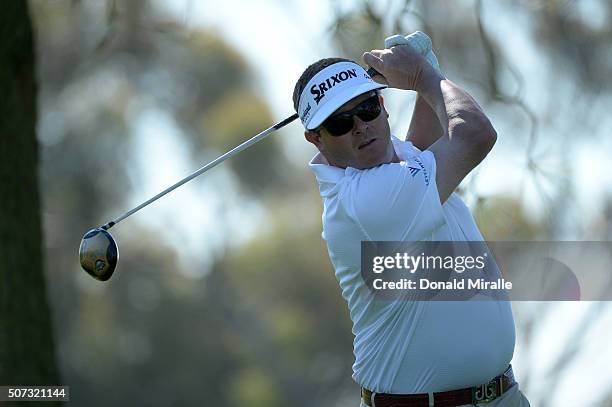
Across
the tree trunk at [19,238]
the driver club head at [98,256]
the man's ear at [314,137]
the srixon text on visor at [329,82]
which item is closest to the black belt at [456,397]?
the man's ear at [314,137]

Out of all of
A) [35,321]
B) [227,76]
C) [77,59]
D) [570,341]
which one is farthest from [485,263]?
[227,76]

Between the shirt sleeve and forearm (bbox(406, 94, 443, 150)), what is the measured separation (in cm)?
58

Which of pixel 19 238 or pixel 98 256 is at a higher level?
pixel 19 238

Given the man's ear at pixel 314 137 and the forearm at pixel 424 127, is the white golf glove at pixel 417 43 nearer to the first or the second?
the forearm at pixel 424 127

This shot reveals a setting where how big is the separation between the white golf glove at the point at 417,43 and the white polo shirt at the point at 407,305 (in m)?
0.32

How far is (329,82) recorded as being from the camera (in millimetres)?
4086

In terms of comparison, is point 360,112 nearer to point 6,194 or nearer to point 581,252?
point 6,194

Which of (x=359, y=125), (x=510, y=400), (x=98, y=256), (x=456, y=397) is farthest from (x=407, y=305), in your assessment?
(x=98, y=256)

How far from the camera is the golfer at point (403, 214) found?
384 cm

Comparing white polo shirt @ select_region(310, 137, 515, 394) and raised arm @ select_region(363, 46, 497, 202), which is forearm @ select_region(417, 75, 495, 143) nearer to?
raised arm @ select_region(363, 46, 497, 202)

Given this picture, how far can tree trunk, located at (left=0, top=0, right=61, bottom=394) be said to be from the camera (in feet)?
22.1

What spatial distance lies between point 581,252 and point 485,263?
5873 mm

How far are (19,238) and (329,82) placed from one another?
317 centimetres

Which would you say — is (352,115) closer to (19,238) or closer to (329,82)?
(329,82)
